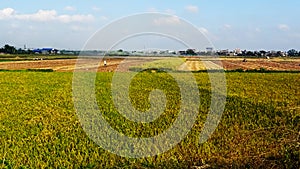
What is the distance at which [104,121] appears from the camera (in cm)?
800

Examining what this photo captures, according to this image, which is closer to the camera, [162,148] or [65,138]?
[162,148]

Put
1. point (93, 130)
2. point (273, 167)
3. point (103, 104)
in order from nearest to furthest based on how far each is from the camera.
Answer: point (273, 167)
point (93, 130)
point (103, 104)

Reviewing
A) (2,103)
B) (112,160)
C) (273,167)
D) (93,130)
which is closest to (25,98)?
(2,103)

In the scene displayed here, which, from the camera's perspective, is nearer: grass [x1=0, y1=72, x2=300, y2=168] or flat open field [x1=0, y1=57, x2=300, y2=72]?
grass [x1=0, y1=72, x2=300, y2=168]

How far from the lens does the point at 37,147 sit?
240 inches

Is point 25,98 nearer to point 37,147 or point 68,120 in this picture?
point 68,120

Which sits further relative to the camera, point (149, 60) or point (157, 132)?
point (149, 60)

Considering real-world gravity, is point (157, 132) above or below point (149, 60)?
below

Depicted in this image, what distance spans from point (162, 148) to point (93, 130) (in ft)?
5.56

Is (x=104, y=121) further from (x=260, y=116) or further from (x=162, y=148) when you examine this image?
(x=260, y=116)

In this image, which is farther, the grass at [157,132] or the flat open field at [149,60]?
the flat open field at [149,60]

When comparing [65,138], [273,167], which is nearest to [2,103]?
[65,138]

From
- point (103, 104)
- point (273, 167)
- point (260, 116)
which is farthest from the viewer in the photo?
point (103, 104)

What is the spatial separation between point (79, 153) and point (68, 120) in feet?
8.69
